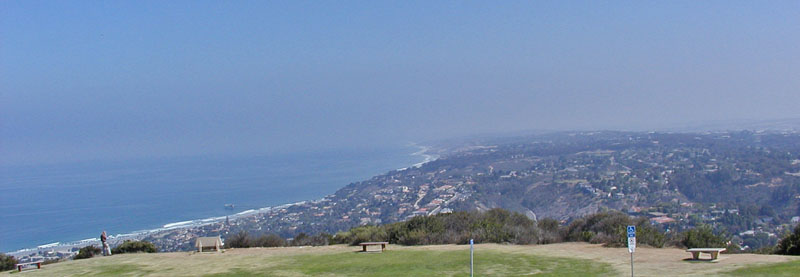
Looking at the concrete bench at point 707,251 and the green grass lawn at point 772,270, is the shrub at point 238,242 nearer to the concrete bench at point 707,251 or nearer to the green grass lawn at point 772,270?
the concrete bench at point 707,251

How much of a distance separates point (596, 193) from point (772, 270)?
4010 centimetres

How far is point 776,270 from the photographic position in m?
12.2

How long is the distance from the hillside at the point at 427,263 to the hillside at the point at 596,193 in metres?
15.5

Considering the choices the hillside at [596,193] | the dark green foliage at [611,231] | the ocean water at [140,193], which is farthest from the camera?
the ocean water at [140,193]

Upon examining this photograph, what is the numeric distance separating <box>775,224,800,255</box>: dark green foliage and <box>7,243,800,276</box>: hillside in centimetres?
213

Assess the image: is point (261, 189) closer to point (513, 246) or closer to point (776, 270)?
point (513, 246)

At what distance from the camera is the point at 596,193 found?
51.3 m

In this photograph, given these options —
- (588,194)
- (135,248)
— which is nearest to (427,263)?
(135,248)

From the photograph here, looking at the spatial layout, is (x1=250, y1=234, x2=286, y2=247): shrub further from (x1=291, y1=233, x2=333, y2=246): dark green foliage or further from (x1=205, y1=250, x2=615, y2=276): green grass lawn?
(x1=205, y1=250, x2=615, y2=276): green grass lawn

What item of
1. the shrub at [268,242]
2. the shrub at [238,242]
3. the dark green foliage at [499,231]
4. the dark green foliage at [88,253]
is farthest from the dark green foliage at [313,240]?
the dark green foliage at [88,253]

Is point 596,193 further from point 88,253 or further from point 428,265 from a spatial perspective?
point 88,253

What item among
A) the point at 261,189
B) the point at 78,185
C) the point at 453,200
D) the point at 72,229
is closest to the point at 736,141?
the point at 453,200

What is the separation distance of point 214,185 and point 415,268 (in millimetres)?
87417

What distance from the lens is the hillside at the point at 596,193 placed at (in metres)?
40.2
